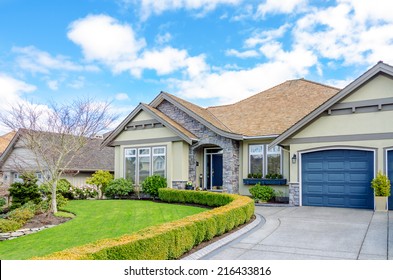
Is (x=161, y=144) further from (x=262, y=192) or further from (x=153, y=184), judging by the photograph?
(x=262, y=192)

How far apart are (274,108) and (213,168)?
502 centimetres

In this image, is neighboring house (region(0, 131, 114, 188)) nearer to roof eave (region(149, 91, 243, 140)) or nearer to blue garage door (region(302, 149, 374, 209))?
roof eave (region(149, 91, 243, 140))

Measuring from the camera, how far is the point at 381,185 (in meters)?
A: 11.9

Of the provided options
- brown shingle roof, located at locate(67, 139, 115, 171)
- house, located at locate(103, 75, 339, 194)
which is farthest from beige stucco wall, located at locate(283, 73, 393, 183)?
brown shingle roof, located at locate(67, 139, 115, 171)

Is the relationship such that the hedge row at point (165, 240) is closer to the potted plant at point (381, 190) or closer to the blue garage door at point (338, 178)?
the blue garage door at point (338, 178)

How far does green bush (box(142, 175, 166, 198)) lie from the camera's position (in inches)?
677

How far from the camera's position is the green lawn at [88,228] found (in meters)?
8.11

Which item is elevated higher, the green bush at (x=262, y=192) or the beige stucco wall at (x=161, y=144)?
the beige stucco wall at (x=161, y=144)

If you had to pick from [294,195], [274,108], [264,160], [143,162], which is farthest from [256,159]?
[143,162]

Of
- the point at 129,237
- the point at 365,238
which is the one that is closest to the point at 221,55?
the point at 365,238

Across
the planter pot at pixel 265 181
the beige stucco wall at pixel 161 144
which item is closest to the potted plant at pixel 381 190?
the planter pot at pixel 265 181

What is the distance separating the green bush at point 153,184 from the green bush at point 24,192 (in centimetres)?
520

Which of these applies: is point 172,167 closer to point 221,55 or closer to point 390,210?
point 221,55

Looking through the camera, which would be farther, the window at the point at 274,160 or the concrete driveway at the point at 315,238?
the window at the point at 274,160
